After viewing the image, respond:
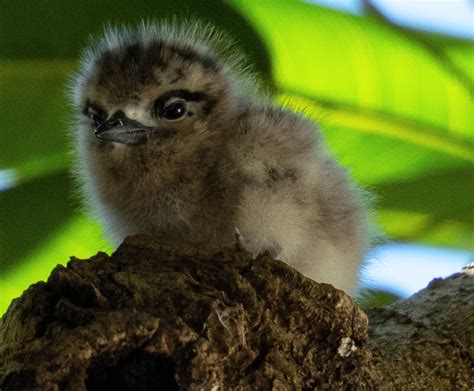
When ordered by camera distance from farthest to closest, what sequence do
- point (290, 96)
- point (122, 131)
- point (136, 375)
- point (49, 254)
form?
point (49, 254) → point (290, 96) → point (122, 131) → point (136, 375)

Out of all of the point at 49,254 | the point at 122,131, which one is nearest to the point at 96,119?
the point at 122,131

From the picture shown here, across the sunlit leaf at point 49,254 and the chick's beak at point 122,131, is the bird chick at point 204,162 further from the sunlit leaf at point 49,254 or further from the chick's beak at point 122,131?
the sunlit leaf at point 49,254

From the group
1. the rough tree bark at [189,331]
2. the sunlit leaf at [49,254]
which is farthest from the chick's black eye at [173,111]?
the sunlit leaf at [49,254]

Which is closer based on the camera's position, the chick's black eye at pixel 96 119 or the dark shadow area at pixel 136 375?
the dark shadow area at pixel 136 375

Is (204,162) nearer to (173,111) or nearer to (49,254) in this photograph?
(173,111)

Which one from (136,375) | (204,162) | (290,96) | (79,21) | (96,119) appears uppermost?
(79,21)

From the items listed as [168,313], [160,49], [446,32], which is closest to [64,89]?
[160,49]

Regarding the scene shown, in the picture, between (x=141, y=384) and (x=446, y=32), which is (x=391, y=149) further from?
(x=141, y=384)
